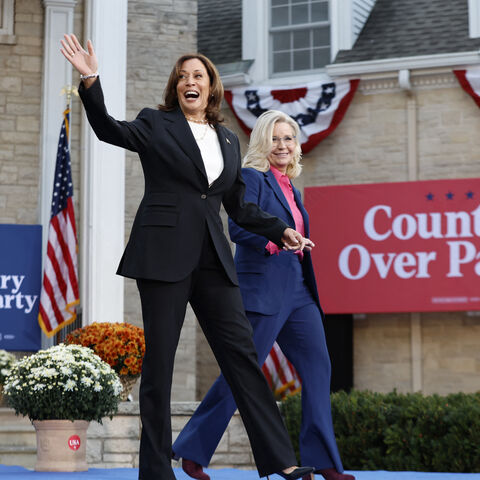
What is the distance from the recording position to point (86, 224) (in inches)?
453

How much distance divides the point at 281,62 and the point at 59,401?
32.4 feet

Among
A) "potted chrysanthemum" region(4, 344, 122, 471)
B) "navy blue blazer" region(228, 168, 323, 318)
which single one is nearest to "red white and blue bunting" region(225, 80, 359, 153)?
"potted chrysanthemum" region(4, 344, 122, 471)

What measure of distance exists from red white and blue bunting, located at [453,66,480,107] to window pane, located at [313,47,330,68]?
2.27 metres

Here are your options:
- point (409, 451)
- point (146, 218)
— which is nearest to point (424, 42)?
point (409, 451)

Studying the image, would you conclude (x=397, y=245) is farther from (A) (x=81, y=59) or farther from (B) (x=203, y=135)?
(A) (x=81, y=59)

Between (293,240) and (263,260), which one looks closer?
(293,240)

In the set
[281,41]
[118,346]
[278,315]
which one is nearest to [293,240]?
[278,315]

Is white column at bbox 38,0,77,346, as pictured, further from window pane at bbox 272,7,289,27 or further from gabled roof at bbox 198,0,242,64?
window pane at bbox 272,7,289,27

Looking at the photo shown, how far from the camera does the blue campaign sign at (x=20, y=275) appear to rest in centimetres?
1302

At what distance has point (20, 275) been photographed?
43.2 ft

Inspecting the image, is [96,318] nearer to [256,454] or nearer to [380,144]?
Answer: [380,144]

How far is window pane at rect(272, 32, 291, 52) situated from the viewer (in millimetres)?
16172

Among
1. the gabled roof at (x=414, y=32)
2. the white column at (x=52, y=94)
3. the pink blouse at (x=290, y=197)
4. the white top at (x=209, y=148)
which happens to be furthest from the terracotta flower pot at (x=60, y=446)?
the gabled roof at (x=414, y=32)

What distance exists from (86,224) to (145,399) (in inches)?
290
